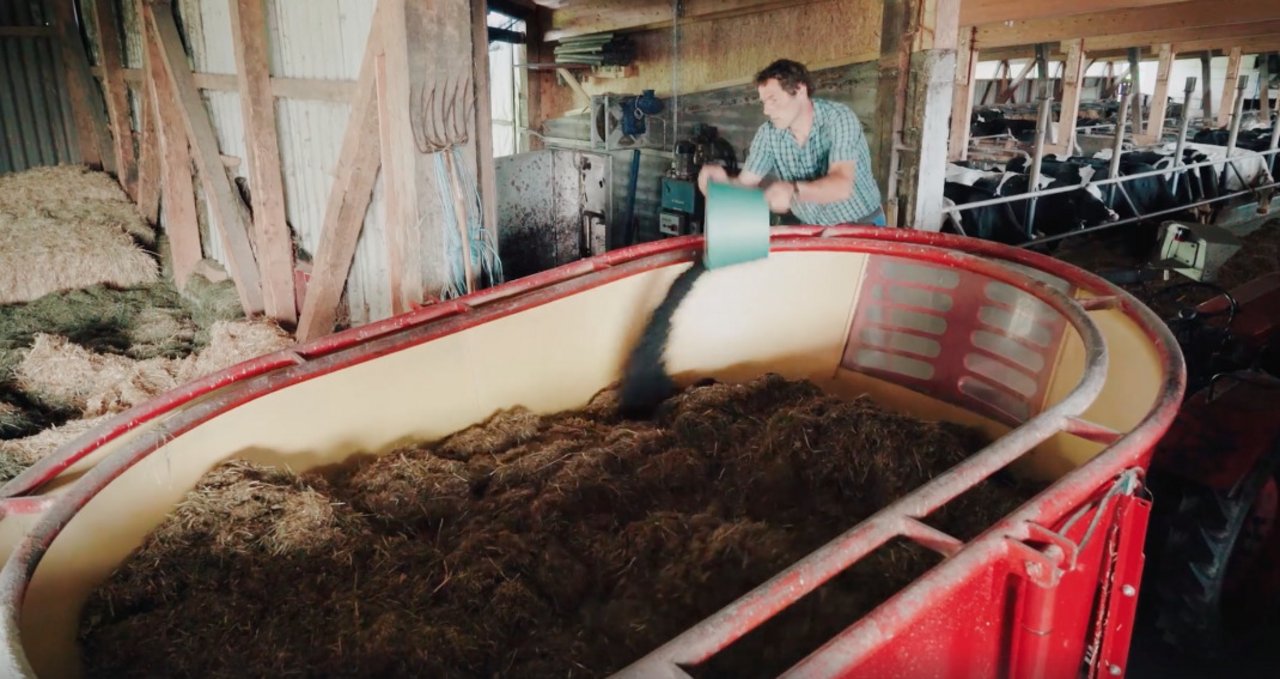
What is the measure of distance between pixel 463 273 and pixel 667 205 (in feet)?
9.74

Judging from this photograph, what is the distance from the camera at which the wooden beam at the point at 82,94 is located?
7.06 meters

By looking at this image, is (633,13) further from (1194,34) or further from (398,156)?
(1194,34)

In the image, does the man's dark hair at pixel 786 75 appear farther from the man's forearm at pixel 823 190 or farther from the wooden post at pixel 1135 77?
the wooden post at pixel 1135 77

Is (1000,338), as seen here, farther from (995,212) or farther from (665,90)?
(665,90)

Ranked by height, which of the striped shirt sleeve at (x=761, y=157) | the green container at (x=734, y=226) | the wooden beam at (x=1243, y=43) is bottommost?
the green container at (x=734, y=226)

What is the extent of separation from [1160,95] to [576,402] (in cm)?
946

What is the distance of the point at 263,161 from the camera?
4.98 meters

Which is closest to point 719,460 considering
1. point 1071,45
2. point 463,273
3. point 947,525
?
point 947,525

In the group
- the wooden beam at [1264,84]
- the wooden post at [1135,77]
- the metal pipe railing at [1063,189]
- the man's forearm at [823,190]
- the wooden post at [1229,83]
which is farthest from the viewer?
the wooden beam at [1264,84]

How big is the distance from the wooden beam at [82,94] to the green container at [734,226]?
6639 mm

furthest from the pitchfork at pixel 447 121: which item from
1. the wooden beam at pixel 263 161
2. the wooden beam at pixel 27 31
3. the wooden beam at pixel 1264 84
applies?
the wooden beam at pixel 1264 84

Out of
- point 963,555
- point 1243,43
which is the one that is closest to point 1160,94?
point 1243,43

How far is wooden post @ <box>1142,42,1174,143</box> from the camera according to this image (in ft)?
30.6

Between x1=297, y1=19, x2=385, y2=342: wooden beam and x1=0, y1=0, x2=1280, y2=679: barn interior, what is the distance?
0.02 meters
